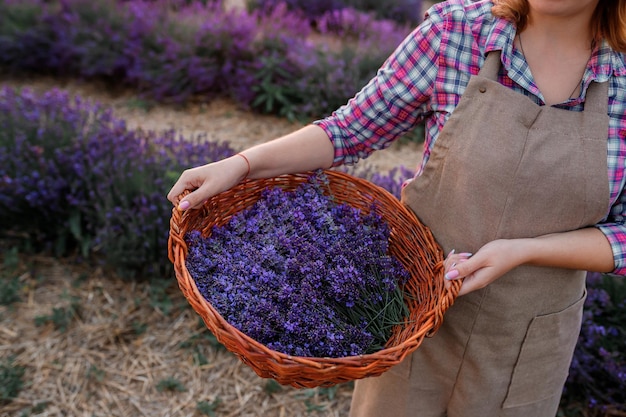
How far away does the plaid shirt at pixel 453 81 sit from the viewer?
1.29 meters

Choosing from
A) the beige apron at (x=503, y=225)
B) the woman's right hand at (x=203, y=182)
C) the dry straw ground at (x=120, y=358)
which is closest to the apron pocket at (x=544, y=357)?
the beige apron at (x=503, y=225)

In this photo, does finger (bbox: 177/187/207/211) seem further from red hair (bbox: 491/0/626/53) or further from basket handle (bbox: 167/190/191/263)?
red hair (bbox: 491/0/626/53)

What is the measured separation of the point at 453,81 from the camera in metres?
1.34

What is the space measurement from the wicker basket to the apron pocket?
0.30 m

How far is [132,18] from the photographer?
16.0 ft

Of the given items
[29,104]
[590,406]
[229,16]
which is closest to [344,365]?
[590,406]

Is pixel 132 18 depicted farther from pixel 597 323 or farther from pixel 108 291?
pixel 597 323

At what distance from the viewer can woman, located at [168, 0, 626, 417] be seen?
4.12 ft

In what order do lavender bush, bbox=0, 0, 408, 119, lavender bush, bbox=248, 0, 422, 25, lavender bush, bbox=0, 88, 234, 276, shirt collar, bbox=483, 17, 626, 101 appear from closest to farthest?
shirt collar, bbox=483, 17, 626, 101, lavender bush, bbox=0, 88, 234, 276, lavender bush, bbox=0, 0, 408, 119, lavender bush, bbox=248, 0, 422, 25

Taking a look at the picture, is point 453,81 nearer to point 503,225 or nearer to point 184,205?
point 503,225

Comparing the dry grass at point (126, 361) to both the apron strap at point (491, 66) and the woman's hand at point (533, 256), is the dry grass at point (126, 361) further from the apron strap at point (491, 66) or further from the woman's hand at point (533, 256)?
the apron strap at point (491, 66)

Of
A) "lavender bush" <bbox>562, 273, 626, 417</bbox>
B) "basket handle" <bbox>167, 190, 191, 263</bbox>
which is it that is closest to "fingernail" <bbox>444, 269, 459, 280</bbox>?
"basket handle" <bbox>167, 190, 191, 263</bbox>

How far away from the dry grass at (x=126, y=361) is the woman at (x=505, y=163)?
3.80 ft

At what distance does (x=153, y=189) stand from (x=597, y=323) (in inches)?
80.3
